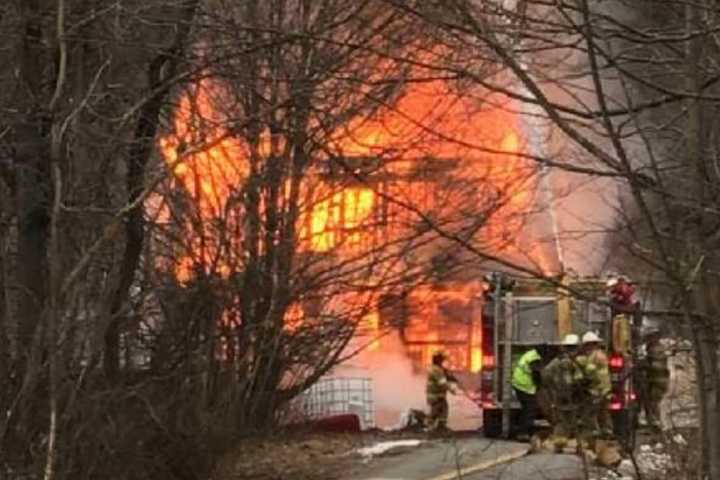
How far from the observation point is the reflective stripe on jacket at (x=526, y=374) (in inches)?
765

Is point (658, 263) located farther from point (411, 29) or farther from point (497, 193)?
point (497, 193)

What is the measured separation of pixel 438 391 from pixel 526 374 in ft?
10.6

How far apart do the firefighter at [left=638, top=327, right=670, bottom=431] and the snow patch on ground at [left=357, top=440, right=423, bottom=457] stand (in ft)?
24.6

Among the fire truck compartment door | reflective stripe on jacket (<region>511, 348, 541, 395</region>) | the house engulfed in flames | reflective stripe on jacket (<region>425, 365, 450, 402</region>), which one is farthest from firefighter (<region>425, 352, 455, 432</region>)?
reflective stripe on jacket (<region>511, 348, 541, 395</region>)

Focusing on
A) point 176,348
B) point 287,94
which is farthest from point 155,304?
point 287,94

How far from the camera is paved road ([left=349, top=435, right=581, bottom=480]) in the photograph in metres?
14.8

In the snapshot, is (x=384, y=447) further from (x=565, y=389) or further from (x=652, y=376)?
(x=652, y=376)

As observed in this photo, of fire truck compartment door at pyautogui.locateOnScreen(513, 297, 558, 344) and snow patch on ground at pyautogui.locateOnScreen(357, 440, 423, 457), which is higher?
fire truck compartment door at pyautogui.locateOnScreen(513, 297, 558, 344)

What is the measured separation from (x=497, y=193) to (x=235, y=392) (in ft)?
21.1

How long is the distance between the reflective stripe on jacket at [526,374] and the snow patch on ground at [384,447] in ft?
5.25

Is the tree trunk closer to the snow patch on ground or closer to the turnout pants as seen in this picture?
the snow patch on ground

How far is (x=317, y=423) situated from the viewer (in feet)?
73.9

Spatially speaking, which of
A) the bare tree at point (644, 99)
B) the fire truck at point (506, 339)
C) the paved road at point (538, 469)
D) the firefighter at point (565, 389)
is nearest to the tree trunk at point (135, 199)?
the firefighter at point (565, 389)

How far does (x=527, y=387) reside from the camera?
19.8m
